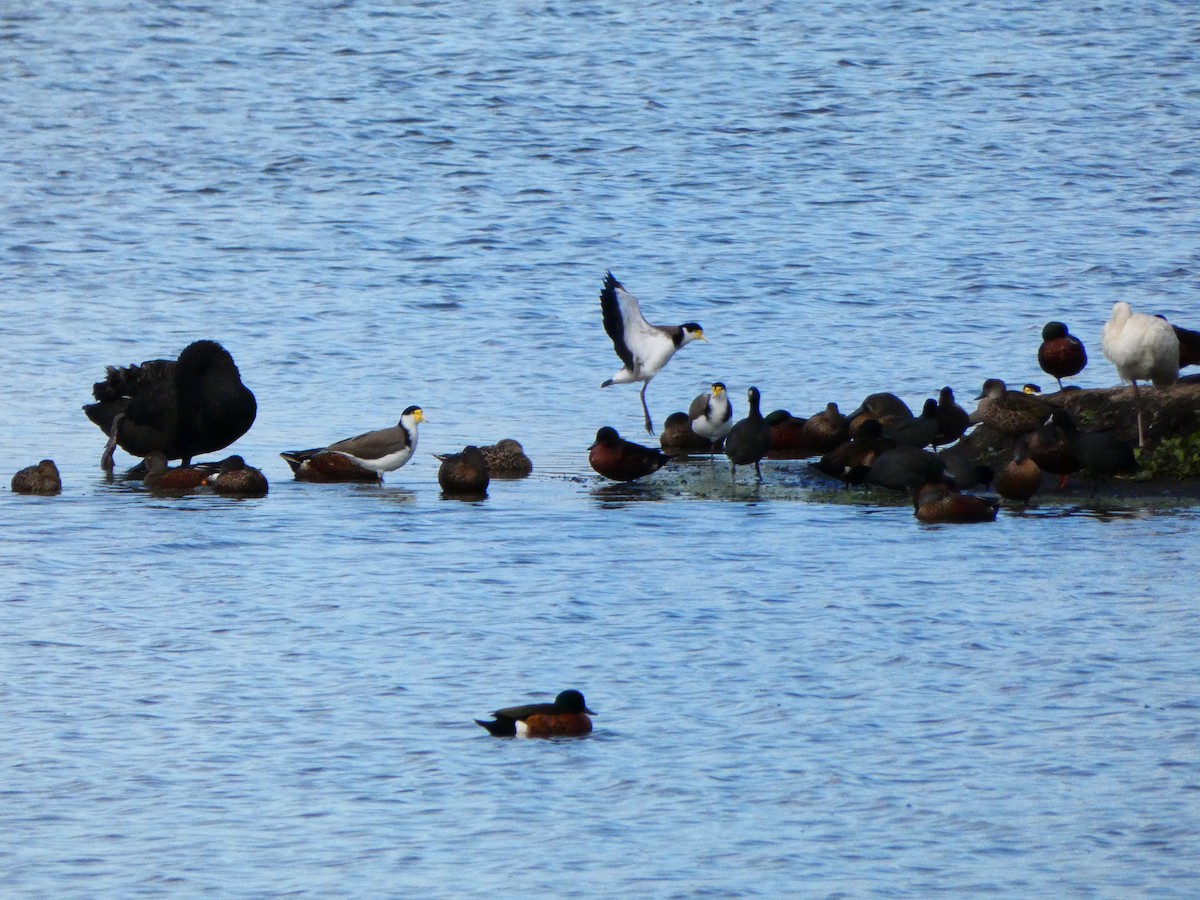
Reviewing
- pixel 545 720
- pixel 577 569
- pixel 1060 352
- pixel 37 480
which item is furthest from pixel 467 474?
pixel 545 720

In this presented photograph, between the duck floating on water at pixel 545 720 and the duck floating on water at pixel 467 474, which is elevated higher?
the duck floating on water at pixel 467 474

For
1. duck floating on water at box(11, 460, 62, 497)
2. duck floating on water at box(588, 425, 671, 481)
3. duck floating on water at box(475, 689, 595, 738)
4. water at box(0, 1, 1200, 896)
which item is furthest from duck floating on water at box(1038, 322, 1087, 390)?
duck floating on water at box(475, 689, 595, 738)

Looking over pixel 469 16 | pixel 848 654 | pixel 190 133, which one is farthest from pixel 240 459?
pixel 469 16

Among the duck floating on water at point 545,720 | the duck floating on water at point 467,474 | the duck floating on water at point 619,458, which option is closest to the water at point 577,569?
the duck floating on water at point 545,720

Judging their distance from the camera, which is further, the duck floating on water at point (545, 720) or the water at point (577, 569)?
the duck floating on water at point (545, 720)

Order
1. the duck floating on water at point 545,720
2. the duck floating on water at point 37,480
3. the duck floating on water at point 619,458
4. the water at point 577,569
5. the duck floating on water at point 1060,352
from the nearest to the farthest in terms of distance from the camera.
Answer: the water at point 577,569 < the duck floating on water at point 545,720 < the duck floating on water at point 37,480 < the duck floating on water at point 619,458 < the duck floating on water at point 1060,352

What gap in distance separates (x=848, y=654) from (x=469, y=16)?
176 feet

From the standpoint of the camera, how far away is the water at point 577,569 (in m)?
9.50

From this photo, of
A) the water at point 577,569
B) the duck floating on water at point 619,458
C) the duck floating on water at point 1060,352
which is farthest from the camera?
the duck floating on water at point 1060,352

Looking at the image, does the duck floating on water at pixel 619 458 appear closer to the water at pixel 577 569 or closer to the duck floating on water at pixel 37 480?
the water at pixel 577 569

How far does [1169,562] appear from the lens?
14734 millimetres

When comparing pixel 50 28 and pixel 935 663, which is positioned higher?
pixel 50 28

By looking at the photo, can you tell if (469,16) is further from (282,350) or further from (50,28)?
(282,350)

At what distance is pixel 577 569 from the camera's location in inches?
596
